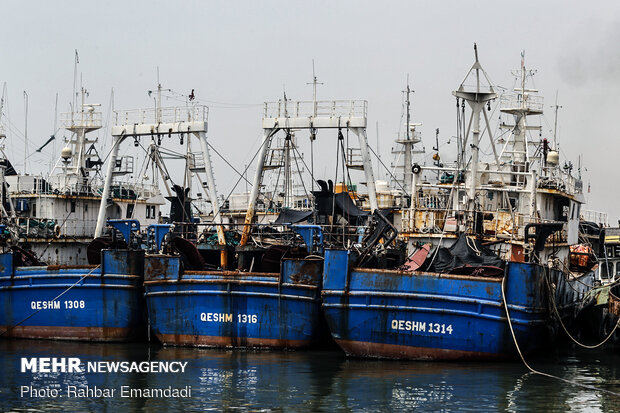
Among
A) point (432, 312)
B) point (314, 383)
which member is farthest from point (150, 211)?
point (314, 383)

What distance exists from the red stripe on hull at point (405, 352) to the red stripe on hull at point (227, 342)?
2.12m

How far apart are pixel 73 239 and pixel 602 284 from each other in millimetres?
19089

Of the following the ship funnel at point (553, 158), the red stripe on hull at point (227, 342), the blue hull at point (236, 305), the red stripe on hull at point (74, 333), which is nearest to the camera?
the blue hull at point (236, 305)

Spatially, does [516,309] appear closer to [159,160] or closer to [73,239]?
[159,160]

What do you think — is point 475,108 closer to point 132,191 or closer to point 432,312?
point 432,312

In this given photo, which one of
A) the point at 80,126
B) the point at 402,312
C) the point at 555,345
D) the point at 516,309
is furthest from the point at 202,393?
the point at 80,126

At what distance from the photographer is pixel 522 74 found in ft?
Answer: 126

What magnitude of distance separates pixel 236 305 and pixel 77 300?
17.8 feet

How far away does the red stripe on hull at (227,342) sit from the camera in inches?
1043

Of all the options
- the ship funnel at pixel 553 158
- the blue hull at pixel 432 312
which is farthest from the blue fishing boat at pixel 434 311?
the ship funnel at pixel 553 158

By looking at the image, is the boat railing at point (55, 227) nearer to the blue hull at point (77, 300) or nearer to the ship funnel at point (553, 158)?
the blue hull at point (77, 300)

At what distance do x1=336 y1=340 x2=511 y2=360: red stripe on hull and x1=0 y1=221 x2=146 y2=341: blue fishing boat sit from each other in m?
7.15

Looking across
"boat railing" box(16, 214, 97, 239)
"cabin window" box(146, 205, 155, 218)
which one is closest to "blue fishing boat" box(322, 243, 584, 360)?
"boat railing" box(16, 214, 97, 239)

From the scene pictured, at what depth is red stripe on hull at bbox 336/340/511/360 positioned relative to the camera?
24.0m
